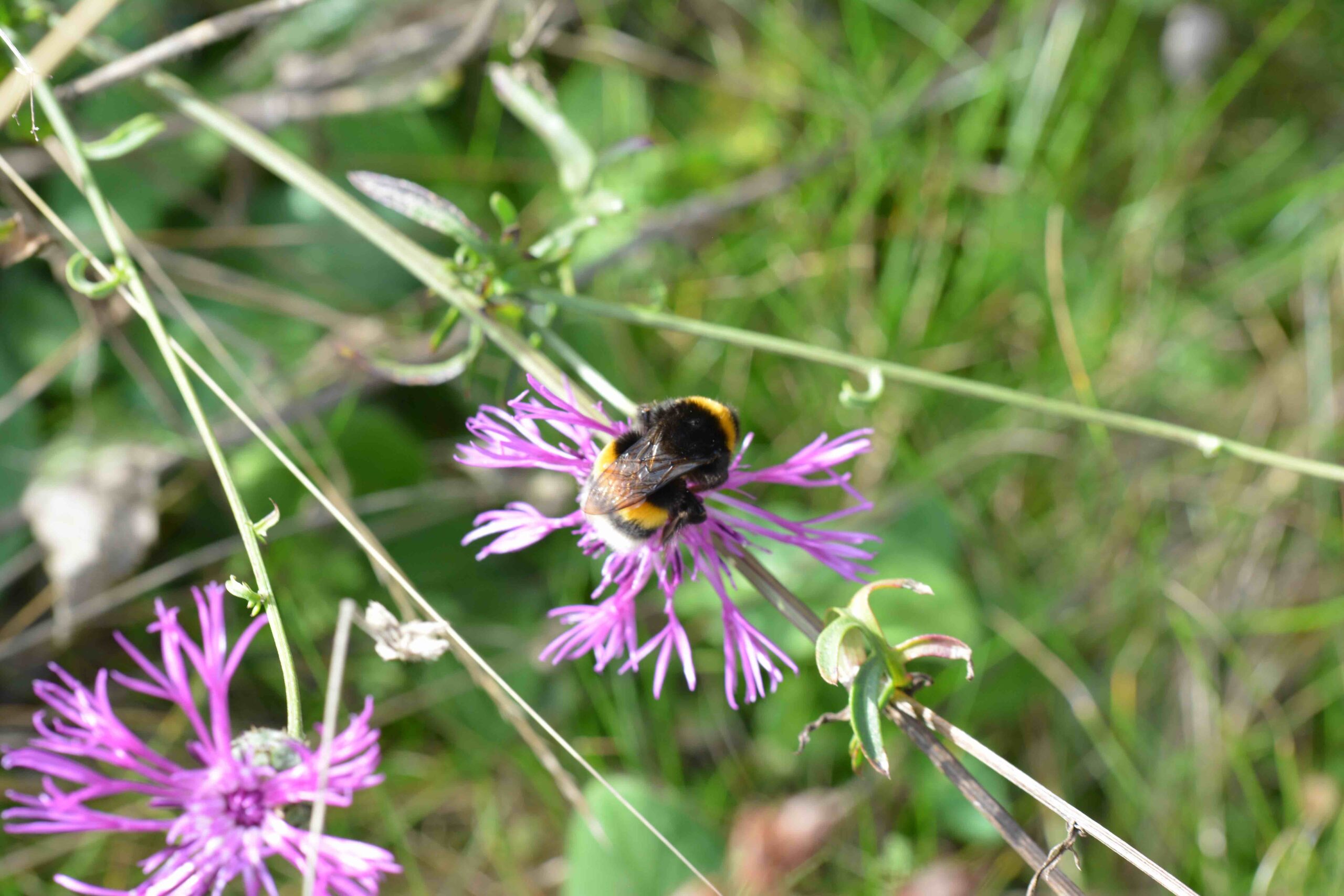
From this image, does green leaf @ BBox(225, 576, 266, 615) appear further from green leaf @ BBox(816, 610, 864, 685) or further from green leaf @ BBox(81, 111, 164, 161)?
green leaf @ BBox(81, 111, 164, 161)

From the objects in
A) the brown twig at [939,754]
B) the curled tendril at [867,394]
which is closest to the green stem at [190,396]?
the brown twig at [939,754]

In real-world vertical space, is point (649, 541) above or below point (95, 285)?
below

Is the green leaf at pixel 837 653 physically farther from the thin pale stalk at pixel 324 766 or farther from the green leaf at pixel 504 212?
the green leaf at pixel 504 212

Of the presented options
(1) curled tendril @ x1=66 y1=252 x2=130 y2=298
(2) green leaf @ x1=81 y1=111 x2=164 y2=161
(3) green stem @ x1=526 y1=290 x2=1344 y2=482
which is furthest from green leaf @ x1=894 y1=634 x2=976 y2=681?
(2) green leaf @ x1=81 y1=111 x2=164 y2=161

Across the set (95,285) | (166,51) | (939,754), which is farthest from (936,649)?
(166,51)

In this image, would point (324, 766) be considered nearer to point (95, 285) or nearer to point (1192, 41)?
point (95, 285)

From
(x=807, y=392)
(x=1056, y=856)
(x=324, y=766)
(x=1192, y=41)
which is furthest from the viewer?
(x=1192, y=41)

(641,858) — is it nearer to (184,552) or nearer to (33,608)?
(184,552)

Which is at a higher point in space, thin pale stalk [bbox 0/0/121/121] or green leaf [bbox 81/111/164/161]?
thin pale stalk [bbox 0/0/121/121]
